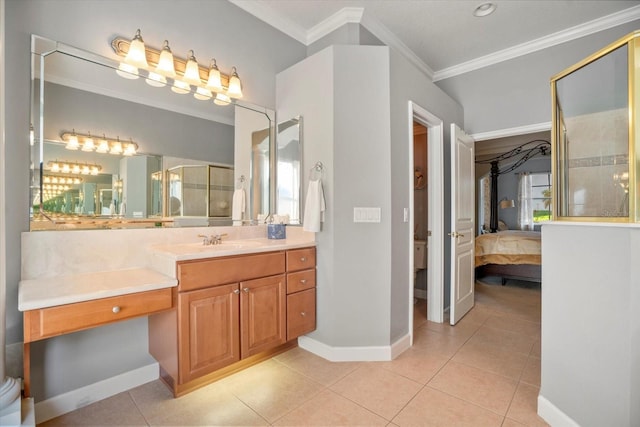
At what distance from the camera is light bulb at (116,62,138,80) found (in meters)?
1.90

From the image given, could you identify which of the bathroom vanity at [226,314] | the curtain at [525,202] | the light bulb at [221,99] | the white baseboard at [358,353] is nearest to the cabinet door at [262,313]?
the bathroom vanity at [226,314]

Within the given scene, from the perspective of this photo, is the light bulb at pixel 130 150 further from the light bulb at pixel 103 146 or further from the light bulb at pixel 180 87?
the light bulb at pixel 180 87

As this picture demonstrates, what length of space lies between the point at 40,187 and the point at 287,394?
1.87m

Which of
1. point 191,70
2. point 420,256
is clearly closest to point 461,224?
point 420,256

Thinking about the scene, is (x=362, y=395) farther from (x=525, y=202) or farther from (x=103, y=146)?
(x=525, y=202)

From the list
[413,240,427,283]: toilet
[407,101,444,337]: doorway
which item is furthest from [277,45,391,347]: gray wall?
[413,240,427,283]: toilet

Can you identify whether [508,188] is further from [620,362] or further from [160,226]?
[160,226]

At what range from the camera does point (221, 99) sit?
7.75 ft

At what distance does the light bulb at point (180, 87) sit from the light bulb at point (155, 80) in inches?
2.6

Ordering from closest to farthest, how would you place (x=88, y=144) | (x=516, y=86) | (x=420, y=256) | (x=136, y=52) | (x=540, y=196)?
(x=88, y=144) < (x=136, y=52) < (x=516, y=86) < (x=420, y=256) < (x=540, y=196)

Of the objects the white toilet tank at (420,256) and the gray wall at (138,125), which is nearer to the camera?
the gray wall at (138,125)

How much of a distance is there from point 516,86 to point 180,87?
348 cm

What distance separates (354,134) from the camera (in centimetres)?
230

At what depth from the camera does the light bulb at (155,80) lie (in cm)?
202
